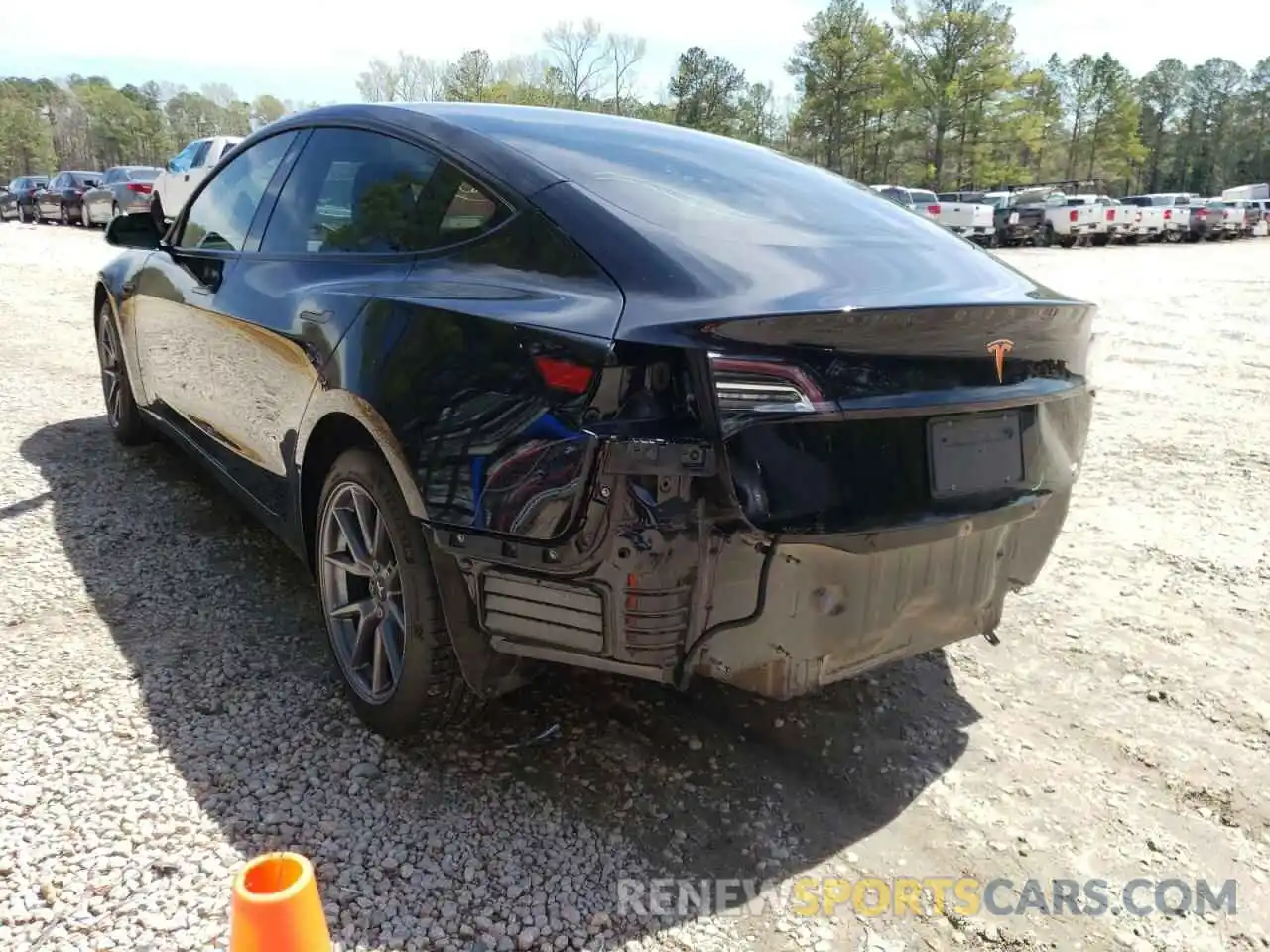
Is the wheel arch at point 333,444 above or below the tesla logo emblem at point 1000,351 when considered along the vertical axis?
below

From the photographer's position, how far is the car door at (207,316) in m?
3.41

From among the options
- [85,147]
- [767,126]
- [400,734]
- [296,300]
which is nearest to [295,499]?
[296,300]

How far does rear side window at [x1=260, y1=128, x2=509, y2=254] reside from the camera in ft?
8.27

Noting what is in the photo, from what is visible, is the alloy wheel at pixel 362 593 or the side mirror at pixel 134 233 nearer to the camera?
the alloy wheel at pixel 362 593

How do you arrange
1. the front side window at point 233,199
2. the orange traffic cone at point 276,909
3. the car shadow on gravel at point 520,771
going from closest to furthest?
1. the orange traffic cone at point 276,909
2. the car shadow on gravel at point 520,771
3. the front side window at point 233,199

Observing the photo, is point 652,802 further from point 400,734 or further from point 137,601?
point 137,601

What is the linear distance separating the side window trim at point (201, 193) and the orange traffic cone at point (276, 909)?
2395mm

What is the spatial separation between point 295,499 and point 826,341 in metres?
1.79

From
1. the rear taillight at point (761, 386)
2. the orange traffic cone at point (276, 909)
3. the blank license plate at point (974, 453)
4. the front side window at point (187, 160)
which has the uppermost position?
the front side window at point (187, 160)

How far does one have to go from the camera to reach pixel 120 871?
2.16 meters

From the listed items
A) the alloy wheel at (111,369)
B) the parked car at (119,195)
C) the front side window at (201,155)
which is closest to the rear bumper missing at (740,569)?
the alloy wheel at (111,369)

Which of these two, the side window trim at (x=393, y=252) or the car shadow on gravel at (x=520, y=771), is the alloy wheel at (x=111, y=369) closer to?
the car shadow on gravel at (x=520, y=771)

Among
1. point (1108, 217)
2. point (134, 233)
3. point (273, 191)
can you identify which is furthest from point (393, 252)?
point (1108, 217)

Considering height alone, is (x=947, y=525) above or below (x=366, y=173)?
below
